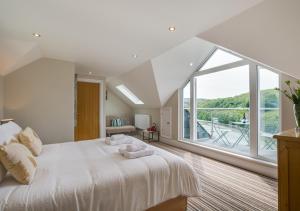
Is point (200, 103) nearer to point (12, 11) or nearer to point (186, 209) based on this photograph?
point (186, 209)

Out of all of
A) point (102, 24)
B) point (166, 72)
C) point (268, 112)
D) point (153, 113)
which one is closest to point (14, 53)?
point (102, 24)

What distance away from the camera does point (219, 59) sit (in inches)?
153

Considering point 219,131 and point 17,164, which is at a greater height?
point 17,164

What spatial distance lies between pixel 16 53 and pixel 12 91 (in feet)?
2.83

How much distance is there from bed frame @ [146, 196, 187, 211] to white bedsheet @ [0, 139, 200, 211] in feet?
0.27

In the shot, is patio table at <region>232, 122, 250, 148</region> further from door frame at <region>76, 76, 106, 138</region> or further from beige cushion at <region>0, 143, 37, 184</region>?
door frame at <region>76, 76, 106, 138</region>

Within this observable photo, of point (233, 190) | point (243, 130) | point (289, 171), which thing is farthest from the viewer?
point (243, 130)

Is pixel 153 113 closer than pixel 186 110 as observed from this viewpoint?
No

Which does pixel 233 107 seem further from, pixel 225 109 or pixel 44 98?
pixel 44 98

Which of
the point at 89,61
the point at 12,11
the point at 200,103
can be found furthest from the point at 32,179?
the point at 200,103

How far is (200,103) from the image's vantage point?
4496 mm

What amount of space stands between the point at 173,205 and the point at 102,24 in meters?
2.41

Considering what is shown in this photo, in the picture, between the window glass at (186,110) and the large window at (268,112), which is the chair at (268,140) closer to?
the large window at (268,112)

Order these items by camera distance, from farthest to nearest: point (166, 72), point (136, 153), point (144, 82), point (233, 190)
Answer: point (144, 82) < point (166, 72) < point (233, 190) < point (136, 153)
